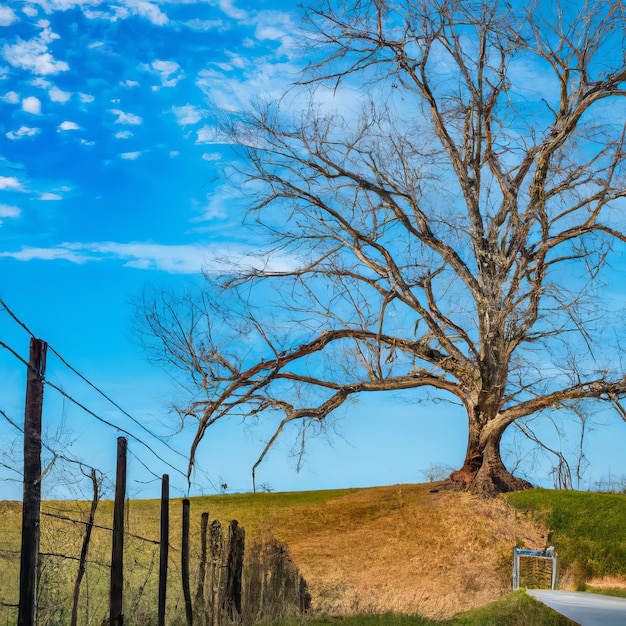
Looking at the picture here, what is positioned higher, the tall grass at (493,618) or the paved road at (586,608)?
the paved road at (586,608)

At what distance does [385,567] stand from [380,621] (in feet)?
15.3

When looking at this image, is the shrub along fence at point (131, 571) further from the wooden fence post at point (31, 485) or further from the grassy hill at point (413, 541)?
the grassy hill at point (413, 541)

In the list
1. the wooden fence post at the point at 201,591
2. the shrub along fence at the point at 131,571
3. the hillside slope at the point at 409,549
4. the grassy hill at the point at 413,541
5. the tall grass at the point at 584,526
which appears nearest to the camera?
the shrub along fence at the point at 131,571

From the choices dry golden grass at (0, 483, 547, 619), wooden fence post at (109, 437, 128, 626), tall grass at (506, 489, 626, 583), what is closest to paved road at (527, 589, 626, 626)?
dry golden grass at (0, 483, 547, 619)

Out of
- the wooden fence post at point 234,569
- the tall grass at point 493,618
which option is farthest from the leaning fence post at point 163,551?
the tall grass at point 493,618

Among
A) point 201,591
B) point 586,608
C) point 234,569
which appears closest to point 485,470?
point 234,569

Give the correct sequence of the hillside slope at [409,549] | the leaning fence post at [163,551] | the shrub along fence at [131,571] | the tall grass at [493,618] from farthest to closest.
Answer: the hillside slope at [409,549], the tall grass at [493,618], the leaning fence post at [163,551], the shrub along fence at [131,571]

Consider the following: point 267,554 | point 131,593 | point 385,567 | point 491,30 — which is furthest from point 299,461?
point 491,30

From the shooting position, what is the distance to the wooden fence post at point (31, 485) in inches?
223

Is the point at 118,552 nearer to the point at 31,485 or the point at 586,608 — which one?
the point at 31,485

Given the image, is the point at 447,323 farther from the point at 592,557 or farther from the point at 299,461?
the point at 592,557

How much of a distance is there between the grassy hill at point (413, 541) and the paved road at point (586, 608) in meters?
2.53

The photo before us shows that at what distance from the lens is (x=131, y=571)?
435 inches

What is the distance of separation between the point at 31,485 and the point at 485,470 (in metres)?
15.2
